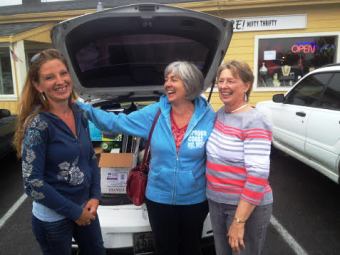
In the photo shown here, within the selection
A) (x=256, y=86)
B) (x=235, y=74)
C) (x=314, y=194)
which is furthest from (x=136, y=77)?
(x=256, y=86)

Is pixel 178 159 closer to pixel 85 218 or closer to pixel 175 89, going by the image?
pixel 175 89

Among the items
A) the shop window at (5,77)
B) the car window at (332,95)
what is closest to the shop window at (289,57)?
the car window at (332,95)

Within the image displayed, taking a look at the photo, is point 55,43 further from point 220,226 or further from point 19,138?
point 220,226

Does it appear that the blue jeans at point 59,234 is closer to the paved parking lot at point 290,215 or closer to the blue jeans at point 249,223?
the blue jeans at point 249,223

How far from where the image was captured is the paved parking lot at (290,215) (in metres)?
3.53

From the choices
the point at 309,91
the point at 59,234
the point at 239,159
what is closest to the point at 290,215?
the point at 309,91

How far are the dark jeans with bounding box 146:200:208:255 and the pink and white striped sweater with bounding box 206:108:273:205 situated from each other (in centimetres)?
19

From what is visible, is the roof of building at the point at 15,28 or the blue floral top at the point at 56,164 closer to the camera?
the blue floral top at the point at 56,164

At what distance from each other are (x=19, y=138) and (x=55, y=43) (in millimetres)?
1240

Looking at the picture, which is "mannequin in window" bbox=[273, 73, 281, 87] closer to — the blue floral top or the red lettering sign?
the red lettering sign

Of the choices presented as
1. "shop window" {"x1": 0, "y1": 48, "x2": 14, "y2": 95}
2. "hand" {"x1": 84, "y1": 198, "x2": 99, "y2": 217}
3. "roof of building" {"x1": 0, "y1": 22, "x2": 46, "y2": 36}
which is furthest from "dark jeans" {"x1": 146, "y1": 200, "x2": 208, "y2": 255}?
"shop window" {"x1": 0, "y1": 48, "x2": 14, "y2": 95}

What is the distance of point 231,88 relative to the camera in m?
2.14

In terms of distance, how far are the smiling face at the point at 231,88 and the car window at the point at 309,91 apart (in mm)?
3126

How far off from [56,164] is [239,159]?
100 centimetres
